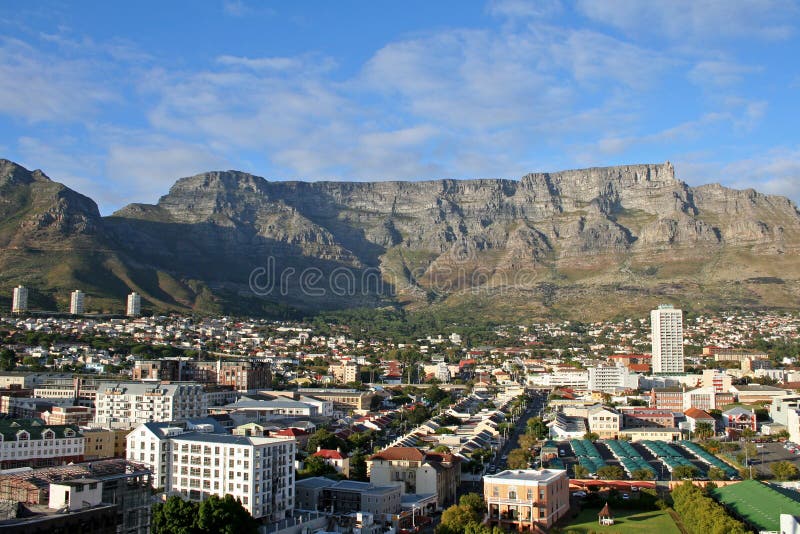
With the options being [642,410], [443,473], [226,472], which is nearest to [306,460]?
[443,473]

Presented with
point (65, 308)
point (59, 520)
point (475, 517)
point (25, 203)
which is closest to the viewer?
point (59, 520)

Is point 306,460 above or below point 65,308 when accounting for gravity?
below

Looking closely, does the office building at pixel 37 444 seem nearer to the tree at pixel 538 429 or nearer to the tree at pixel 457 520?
the tree at pixel 457 520

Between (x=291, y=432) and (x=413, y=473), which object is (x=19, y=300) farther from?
(x=413, y=473)

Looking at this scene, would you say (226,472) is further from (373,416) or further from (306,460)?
(373,416)

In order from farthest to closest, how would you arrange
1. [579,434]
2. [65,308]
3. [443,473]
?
[65,308] → [579,434] → [443,473]

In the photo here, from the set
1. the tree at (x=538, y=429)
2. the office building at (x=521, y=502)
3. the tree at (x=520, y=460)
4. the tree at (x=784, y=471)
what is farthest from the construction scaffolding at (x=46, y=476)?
the tree at (x=538, y=429)

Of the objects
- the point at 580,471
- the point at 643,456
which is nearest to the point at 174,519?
the point at 580,471

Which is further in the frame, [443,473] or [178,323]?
[178,323]

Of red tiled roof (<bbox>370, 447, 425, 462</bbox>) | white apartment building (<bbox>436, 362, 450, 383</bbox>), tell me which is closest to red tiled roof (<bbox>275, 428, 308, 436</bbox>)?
red tiled roof (<bbox>370, 447, 425, 462</bbox>)
